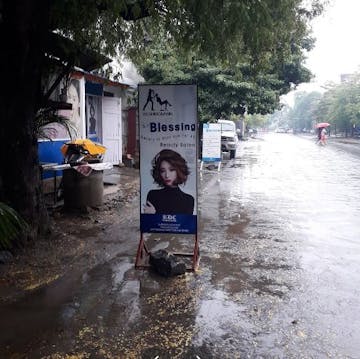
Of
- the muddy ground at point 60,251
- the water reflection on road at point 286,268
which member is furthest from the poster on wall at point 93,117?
the muddy ground at point 60,251

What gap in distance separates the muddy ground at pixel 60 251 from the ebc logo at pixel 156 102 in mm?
2122

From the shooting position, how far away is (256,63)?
311 inches

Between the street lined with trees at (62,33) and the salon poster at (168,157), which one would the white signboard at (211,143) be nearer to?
the street lined with trees at (62,33)

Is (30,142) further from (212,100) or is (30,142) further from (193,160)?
(212,100)

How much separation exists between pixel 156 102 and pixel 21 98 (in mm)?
1825

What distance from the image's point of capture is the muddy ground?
17.2 feet

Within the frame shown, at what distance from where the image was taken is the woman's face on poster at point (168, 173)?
5.59 m

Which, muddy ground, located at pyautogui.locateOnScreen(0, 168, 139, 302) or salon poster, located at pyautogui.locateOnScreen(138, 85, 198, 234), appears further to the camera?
salon poster, located at pyautogui.locateOnScreen(138, 85, 198, 234)

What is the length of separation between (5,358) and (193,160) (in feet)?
9.54

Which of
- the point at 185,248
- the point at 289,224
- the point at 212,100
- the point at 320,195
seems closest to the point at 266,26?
the point at 185,248

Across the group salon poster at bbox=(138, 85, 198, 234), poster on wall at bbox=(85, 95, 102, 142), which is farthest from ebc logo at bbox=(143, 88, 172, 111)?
poster on wall at bbox=(85, 95, 102, 142)

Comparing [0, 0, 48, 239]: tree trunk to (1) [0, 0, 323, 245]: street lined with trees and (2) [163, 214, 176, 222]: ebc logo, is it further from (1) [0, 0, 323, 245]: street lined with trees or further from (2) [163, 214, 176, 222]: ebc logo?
(2) [163, 214, 176, 222]: ebc logo

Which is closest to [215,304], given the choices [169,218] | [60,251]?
[169,218]

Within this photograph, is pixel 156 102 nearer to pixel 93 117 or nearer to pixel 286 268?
pixel 286 268
